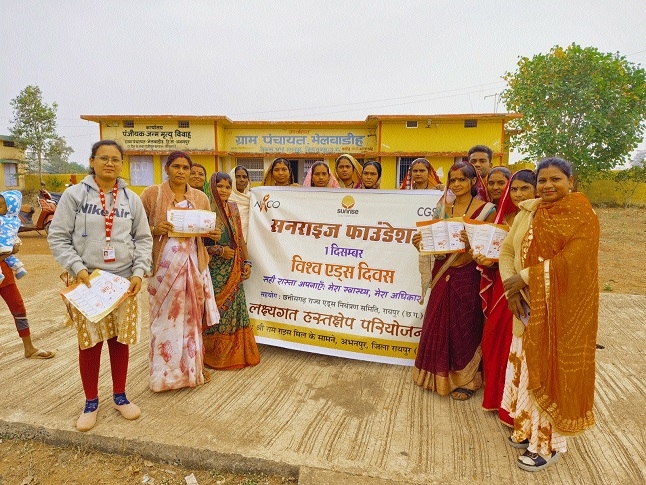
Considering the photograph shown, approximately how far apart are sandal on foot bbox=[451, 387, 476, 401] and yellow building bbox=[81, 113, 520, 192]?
16.3 m

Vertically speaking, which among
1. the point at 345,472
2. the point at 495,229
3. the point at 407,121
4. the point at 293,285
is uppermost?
the point at 407,121

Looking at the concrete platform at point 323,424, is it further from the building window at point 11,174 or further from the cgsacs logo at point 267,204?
the building window at point 11,174

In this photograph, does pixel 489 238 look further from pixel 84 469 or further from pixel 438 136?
pixel 438 136

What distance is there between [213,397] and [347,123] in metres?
17.7

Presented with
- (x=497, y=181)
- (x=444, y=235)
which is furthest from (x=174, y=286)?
(x=497, y=181)

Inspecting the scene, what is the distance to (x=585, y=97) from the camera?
1802cm

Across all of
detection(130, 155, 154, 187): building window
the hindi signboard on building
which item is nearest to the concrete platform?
the hindi signboard on building

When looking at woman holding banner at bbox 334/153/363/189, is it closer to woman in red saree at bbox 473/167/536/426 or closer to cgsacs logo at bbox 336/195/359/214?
cgsacs logo at bbox 336/195/359/214

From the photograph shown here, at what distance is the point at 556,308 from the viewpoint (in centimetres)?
223

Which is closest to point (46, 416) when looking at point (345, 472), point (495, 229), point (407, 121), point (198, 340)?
point (198, 340)

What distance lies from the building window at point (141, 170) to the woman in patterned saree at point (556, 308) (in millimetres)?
20993

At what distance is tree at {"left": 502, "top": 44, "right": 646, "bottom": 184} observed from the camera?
60.0ft

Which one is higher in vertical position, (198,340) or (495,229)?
(495,229)

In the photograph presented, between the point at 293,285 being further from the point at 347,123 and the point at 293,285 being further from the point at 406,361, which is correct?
the point at 347,123
